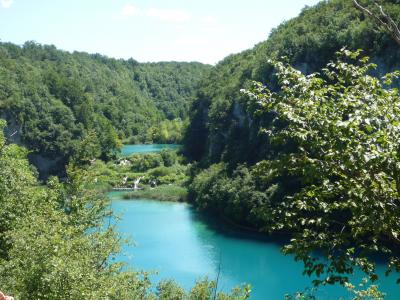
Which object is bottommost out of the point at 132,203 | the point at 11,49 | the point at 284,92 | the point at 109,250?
the point at 132,203

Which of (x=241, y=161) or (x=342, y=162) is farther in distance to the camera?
(x=241, y=161)

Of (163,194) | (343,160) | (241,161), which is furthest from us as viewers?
(163,194)

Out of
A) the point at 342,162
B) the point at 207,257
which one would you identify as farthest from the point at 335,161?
the point at 207,257

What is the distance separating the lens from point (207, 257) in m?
35.4

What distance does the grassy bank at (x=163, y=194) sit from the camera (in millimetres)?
59469

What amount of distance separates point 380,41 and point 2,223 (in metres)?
37.7

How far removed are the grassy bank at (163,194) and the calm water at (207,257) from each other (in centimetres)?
872

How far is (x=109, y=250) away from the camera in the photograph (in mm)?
14766

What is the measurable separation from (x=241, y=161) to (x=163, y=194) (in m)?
12.0

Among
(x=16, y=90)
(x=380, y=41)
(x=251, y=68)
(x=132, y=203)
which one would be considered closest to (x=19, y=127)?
(x=16, y=90)

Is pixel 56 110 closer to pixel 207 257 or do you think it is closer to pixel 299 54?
pixel 299 54

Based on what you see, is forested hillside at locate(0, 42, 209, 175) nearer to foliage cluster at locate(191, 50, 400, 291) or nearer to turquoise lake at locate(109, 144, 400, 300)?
turquoise lake at locate(109, 144, 400, 300)

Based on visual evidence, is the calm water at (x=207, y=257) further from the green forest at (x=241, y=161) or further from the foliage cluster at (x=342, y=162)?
Result: the foliage cluster at (x=342, y=162)

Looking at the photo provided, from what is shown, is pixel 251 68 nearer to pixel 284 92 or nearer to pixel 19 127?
pixel 19 127
